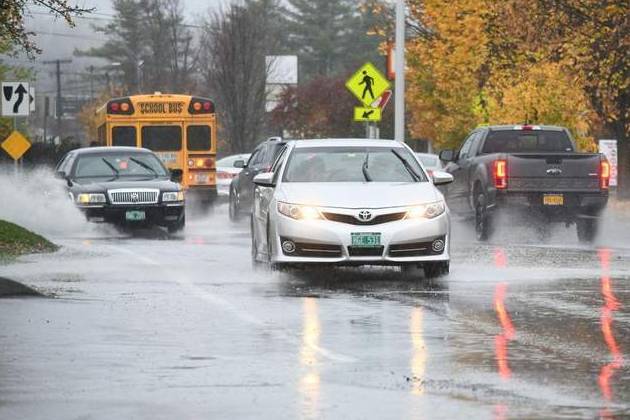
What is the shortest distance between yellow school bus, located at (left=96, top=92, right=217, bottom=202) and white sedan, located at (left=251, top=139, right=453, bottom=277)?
70.9ft

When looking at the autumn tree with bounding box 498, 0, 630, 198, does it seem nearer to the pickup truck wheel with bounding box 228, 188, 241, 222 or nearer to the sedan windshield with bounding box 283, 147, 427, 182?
the pickup truck wheel with bounding box 228, 188, 241, 222

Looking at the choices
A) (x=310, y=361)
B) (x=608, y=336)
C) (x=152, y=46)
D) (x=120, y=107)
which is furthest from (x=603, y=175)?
(x=152, y=46)

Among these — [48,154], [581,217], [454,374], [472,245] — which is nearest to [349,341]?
[454,374]

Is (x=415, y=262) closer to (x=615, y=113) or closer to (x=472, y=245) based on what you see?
(x=472, y=245)

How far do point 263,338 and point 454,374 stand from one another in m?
2.54

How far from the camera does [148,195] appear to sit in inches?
1237

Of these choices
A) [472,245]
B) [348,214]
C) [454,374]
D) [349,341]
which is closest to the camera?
[454,374]

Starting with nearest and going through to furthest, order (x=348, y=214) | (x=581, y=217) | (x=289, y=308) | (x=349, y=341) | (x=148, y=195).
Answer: (x=349, y=341) < (x=289, y=308) < (x=348, y=214) < (x=581, y=217) < (x=148, y=195)

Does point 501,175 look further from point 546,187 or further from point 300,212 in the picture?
point 300,212

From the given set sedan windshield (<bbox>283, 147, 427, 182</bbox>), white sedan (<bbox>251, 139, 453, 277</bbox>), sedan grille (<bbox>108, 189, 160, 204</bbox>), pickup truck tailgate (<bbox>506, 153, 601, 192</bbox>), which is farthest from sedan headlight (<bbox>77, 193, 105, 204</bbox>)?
white sedan (<bbox>251, 139, 453, 277</bbox>)

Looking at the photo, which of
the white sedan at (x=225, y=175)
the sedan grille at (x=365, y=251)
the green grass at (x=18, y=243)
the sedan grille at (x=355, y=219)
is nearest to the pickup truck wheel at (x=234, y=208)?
the green grass at (x=18, y=243)

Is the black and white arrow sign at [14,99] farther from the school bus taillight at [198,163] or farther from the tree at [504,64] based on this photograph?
the tree at [504,64]

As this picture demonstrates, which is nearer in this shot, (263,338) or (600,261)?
(263,338)

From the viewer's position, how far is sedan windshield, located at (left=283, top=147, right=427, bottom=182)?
2077 centimetres
